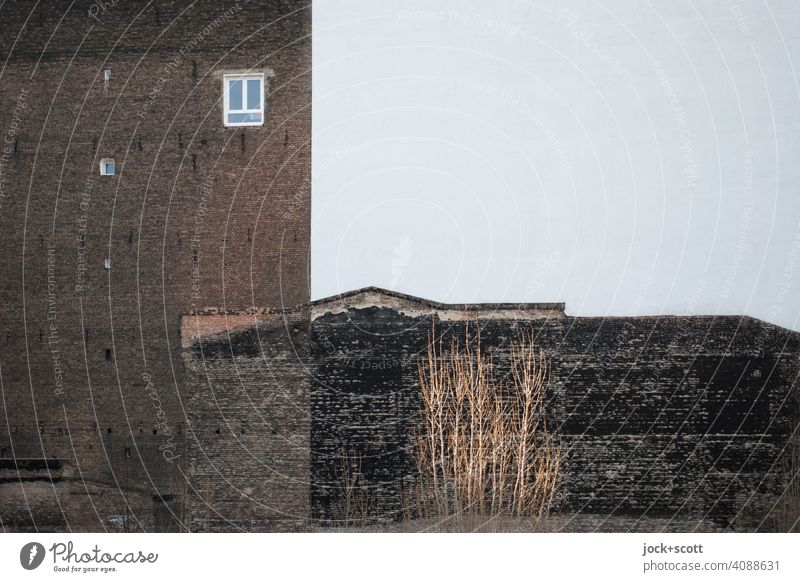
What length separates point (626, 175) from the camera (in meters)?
19.0

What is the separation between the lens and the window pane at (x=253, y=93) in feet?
65.3

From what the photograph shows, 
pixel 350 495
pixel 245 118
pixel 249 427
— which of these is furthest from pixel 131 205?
pixel 350 495

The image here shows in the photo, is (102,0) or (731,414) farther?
(102,0)

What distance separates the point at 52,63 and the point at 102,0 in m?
1.39

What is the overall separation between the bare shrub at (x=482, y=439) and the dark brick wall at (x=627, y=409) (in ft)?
0.75

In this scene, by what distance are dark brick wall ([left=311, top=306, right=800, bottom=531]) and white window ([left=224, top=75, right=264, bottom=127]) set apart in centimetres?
390

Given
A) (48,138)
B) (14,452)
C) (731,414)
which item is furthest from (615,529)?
(48,138)

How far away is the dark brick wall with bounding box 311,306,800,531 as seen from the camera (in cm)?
1847

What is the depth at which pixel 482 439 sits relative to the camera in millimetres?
18828

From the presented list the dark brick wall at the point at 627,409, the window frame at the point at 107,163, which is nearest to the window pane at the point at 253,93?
the window frame at the point at 107,163

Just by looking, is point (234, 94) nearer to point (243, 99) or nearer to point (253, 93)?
point (243, 99)

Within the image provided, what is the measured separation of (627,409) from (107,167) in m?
9.71

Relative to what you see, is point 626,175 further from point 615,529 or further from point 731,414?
point 615,529

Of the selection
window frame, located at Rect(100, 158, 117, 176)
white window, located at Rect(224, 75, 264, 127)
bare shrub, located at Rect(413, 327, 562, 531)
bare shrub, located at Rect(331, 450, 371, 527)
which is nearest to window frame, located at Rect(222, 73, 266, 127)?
white window, located at Rect(224, 75, 264, 127)
